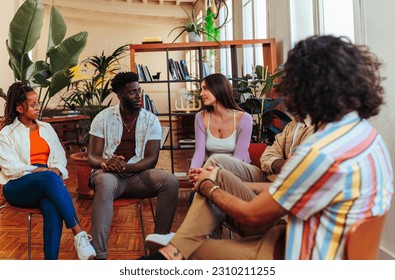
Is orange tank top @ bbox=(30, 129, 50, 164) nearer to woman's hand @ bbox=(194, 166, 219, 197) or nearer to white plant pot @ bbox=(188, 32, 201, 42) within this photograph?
woman's hand @ bbox=(194, 166, 219, 197)

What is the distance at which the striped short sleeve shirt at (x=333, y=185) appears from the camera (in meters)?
0.88

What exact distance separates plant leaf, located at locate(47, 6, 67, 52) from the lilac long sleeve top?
170cm

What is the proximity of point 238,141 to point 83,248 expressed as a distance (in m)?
1.11

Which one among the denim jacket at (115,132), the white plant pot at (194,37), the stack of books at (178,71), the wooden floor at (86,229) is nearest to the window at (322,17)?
the white plant pot at (194,37)

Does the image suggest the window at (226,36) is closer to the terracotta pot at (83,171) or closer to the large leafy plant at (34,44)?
the terracotta pot at (83,171)

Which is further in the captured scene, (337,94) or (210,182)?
(210,182)

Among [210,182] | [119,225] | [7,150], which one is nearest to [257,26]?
[119,225]

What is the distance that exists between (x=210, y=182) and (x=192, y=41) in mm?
2992

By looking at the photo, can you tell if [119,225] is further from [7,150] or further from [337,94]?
[337,94]

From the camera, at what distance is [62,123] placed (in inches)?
274

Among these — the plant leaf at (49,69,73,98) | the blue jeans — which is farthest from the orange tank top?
the plant leaf at (49,69,73,98)

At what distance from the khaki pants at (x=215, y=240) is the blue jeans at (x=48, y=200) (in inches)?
38.8

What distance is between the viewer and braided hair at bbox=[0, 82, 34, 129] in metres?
2.22

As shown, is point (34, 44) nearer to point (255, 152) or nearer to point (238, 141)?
point (238, 141)
